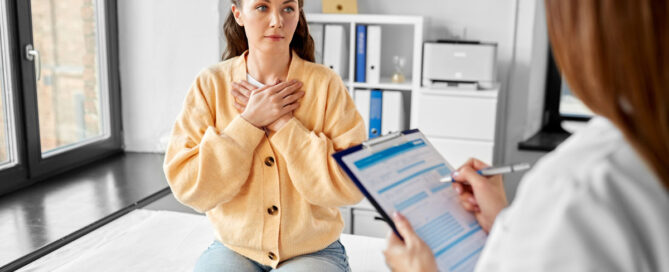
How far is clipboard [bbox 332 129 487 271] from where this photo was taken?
3.11 ft

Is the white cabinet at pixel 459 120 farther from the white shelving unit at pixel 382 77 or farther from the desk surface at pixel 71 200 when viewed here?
the desk surface at pixel 71 200

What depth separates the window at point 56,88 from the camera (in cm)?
221

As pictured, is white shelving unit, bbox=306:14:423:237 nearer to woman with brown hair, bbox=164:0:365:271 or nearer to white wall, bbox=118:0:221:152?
white wall, bbox=118:0:221:152

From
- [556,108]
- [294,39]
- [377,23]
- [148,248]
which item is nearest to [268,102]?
[294,39]

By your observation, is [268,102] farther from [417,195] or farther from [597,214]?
[597,214]

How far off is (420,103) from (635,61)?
233cm

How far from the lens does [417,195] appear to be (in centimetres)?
100

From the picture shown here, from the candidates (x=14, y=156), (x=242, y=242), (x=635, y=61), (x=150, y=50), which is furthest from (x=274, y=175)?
(x=150, y=50)

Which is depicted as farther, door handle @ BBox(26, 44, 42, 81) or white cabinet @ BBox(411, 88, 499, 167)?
white cabinet @ BBox(411, 88, 499, 167)

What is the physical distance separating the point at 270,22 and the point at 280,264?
1.93 feet

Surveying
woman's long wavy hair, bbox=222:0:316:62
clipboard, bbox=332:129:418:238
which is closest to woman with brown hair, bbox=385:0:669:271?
clipboard, bbox=332:129:418:238

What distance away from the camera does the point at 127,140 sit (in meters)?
2.99

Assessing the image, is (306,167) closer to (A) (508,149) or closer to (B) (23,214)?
(B) (23,214)

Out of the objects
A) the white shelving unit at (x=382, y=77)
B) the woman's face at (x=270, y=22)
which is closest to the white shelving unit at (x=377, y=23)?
the white shelving unit at (x=382, y=77)
